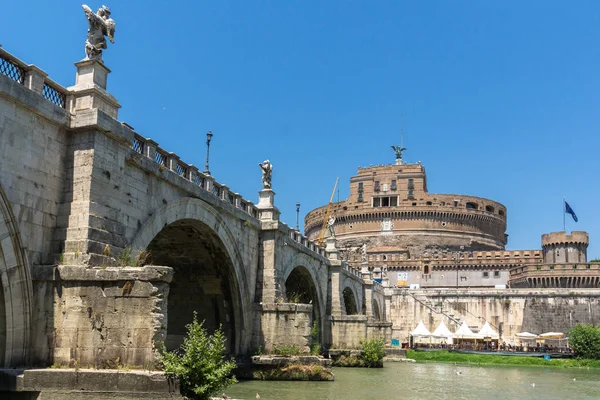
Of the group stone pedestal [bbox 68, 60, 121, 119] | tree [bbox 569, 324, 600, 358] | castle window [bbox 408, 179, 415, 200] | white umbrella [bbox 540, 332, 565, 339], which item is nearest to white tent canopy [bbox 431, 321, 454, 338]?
white umbrella [bbox 540, 332, 565, 339]

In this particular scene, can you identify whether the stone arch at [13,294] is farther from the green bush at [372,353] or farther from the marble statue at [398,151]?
the marble statue at [398,151]

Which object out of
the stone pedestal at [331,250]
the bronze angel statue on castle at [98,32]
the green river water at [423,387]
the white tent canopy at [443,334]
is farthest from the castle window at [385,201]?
the bronze angel statue on castle at [98,32]

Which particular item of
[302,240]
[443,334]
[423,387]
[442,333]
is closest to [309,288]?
[302,240]

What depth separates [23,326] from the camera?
47.1 ft

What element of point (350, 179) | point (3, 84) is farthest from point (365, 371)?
point (350, 179)

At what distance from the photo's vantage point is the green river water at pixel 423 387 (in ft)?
74.9

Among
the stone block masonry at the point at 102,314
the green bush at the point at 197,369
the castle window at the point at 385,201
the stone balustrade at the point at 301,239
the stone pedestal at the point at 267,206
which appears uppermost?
the castle window at the point at 385,201

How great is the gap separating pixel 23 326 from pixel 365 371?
25.2 meters

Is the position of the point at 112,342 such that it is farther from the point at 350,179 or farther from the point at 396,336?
the point at 350,179

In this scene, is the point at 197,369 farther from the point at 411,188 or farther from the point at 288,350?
the point at 411,188

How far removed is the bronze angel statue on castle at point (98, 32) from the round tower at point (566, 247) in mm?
83006

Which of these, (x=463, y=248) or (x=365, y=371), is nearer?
(x=365, y=371)

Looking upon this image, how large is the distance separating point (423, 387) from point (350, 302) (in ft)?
77.5

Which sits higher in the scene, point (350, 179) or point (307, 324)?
point (350, 179)
